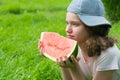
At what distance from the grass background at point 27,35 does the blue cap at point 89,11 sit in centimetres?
136

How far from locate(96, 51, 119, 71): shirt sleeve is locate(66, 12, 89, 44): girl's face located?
0.81 feet

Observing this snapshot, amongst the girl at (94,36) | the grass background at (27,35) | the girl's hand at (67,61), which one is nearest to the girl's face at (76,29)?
the girl at (94,36)

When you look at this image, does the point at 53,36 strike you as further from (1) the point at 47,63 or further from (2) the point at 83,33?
(1) the point at 47,63

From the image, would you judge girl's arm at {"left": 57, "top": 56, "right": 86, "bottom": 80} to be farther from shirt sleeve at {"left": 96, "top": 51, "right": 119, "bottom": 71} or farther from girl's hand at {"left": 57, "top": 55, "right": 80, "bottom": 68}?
shirt sleeve at {"left": 96, "top": 51, "right": 119, "bottom": 71}

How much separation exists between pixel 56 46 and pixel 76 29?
0.48 meters

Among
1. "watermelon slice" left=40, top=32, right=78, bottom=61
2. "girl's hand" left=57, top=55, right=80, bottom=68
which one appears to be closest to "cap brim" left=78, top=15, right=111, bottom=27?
"watermelon slice" left=40, top=32, right=78, bottom=61

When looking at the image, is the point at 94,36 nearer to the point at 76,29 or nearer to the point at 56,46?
the point at 76,29

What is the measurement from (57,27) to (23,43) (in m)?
1.59

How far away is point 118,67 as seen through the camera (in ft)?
12.3

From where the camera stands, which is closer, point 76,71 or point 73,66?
point 73,66

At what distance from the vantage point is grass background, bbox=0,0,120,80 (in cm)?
494

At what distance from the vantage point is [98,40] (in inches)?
145

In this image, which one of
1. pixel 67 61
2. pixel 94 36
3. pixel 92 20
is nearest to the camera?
pixel 67 61

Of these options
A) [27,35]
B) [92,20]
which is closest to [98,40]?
[92,20]
